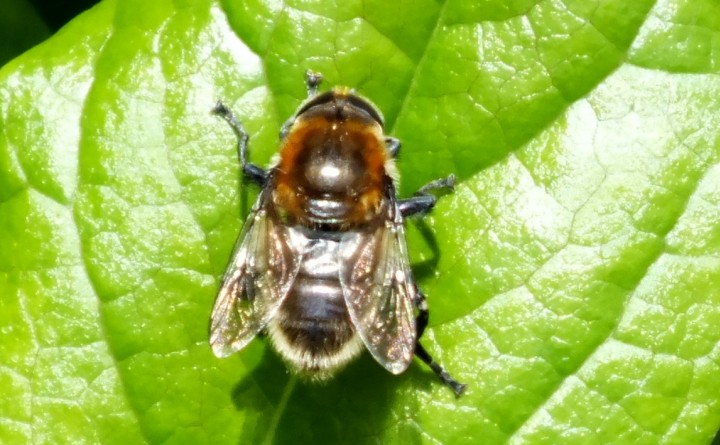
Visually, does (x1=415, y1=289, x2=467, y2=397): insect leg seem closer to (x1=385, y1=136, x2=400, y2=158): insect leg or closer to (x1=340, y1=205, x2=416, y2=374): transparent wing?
(x1=340, y1=205, x2=416, y2=374): transparent wing

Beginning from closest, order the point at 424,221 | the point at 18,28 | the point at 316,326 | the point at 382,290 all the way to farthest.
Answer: the point at 316,326, the point at 382,290, the point at 424,221, the point at 18,28

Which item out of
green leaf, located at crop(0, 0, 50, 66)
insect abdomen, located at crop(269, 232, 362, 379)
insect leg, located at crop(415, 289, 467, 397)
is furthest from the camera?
green leaf, located at crop(0, 0, 50, 66)

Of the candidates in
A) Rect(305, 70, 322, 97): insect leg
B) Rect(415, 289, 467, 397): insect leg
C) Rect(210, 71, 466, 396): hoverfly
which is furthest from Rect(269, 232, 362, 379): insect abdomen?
Rect(305, 70, 322, 97): insect leg

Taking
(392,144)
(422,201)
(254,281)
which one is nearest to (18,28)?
(254,281)

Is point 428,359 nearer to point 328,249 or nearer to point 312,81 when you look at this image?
point 328,249

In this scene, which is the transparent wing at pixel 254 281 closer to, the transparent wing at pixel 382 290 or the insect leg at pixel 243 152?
the insect leg at pixel 243 152

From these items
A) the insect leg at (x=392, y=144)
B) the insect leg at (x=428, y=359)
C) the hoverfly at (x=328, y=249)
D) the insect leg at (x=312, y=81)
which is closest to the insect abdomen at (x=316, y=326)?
the hoverfly at (x=328, y=249)
